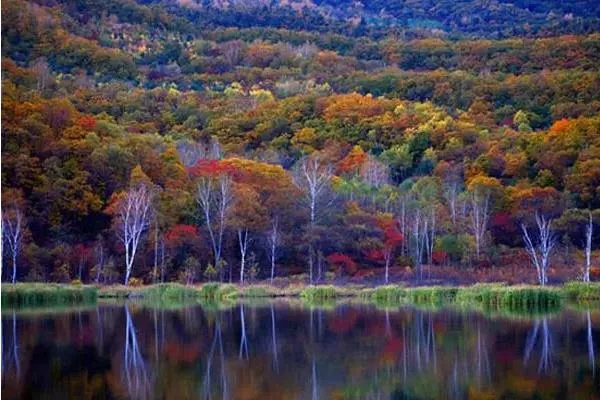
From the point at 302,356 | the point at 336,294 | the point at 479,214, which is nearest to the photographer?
the point at 302,356

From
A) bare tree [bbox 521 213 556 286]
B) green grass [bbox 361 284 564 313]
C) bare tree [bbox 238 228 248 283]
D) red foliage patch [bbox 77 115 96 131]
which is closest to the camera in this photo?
green grass [bbox 361 284 564 313]

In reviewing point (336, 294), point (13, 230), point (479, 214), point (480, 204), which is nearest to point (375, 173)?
point (480, 204)

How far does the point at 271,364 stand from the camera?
1642cm

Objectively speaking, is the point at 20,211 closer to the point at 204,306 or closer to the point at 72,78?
the point at 204,306

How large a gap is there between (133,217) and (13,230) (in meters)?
4.97

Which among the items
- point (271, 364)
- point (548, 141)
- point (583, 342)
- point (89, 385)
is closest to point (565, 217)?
point (548, 141)

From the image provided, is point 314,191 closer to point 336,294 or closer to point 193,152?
point 336,294

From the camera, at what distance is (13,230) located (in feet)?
131

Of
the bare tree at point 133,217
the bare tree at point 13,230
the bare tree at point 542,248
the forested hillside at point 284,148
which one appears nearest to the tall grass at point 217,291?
the forested hillside at point 284,148

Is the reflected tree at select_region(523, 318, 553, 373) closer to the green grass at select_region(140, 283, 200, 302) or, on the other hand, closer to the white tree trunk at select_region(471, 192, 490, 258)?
the green grass at select_region(140, 283, 200, 302)

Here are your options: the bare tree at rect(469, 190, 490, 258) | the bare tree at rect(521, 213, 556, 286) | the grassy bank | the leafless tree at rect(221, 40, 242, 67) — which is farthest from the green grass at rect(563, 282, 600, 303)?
the leafless tree at rect(221, 40, 242, 67)

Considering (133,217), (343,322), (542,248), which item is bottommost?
(343,322)

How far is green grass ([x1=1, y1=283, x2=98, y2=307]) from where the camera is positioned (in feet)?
102

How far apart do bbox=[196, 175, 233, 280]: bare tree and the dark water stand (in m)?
17.5
